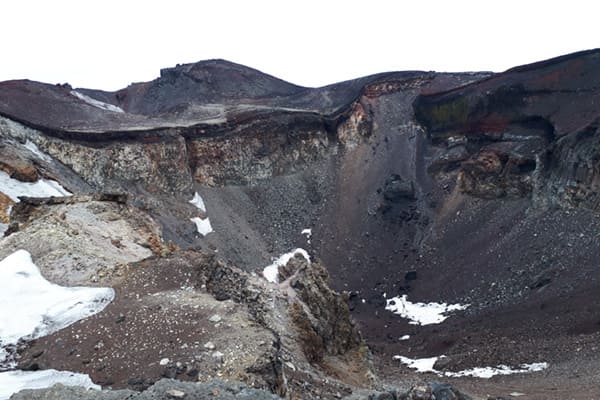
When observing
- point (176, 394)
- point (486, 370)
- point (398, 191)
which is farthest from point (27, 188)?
point (398, 191)

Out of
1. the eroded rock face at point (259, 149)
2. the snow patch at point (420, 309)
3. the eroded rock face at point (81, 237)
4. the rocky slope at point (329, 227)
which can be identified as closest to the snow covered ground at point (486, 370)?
the rocky slope at point (329, 227)

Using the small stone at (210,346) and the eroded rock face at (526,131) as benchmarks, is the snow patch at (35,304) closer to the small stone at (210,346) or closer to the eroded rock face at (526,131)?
the small stone at (210,346)

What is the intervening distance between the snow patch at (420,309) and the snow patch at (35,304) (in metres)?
22.4

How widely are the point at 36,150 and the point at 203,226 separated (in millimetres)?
11937

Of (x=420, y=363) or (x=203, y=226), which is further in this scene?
(x=203, y=226)

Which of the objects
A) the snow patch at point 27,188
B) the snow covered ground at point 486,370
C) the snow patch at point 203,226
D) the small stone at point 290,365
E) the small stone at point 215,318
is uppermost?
the snow patch at point 27,188

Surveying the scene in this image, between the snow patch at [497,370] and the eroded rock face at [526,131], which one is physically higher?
the eroded rock face at [526,131]

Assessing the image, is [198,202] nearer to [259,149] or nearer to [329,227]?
[259,149]

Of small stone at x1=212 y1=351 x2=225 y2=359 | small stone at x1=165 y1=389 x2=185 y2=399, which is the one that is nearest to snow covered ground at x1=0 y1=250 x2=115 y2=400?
small stone at x1=212 y1=351 x2=225 y2=359

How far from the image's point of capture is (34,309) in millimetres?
12102

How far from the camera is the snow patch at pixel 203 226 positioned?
118 feet

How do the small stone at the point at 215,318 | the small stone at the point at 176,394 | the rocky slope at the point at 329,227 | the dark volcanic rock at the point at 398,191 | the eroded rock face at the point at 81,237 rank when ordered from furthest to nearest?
the dark volcanic rock at the point at 398,191 → the eroded rock face at the point at 81,237 → the rocky slope at the point at 329,227 → the small stone at the point at 215,318 → the small stone at the point at 176,394

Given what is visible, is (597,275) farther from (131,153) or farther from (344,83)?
(344,83)

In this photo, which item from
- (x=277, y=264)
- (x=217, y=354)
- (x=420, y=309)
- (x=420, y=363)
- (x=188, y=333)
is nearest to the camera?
(x=217, y=354)
